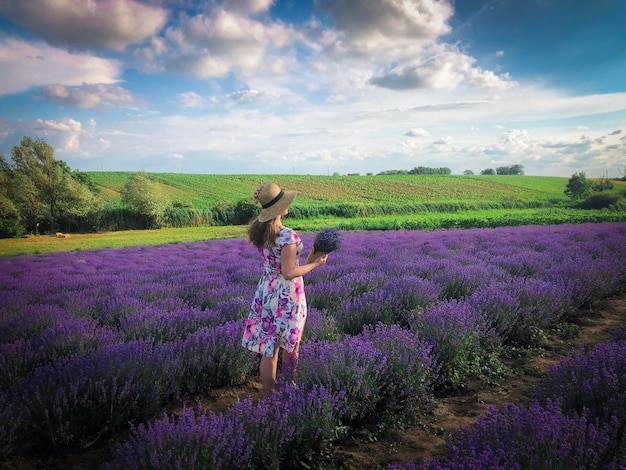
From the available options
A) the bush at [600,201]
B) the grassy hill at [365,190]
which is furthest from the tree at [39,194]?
the bush at [600,201]

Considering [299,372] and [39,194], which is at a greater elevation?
[39,194]

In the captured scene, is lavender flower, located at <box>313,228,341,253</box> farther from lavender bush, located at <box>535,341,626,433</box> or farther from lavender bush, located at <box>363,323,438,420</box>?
lavender bush, located at <box>535,341,626,433</box>

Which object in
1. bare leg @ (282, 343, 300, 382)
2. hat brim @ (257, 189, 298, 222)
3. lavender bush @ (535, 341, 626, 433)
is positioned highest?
hat brim @ (257, 189, 298, 222)

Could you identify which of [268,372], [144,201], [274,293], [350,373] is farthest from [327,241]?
[144,201]

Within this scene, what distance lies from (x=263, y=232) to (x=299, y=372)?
1079mm

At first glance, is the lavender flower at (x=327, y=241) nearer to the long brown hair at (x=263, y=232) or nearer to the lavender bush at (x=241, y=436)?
the long brown hair at (x=263, y=232)

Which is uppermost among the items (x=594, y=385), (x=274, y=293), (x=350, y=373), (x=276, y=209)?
(x=276, y=209)

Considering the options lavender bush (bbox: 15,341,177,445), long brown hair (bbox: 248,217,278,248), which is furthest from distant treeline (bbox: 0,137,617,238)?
long brown hair (bbox: 248,217,278,248)

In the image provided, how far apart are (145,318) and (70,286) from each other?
3129 millimetres

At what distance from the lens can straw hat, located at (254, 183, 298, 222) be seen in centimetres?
254

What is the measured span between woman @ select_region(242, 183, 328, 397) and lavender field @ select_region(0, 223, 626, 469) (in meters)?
0.25

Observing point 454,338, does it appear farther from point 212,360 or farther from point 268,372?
point 212,360

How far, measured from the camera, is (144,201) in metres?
29.6

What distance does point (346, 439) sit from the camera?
2465 millimetres
